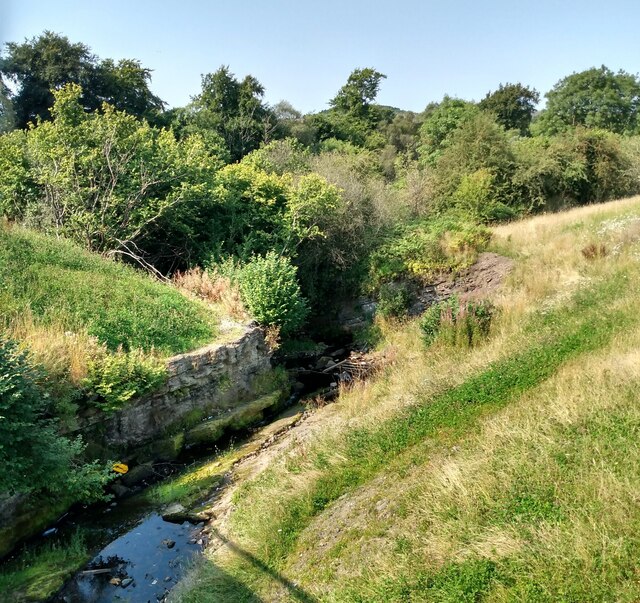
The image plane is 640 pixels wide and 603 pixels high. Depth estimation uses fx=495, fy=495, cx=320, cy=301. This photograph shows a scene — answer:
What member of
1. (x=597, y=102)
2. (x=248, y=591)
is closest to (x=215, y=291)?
(x=248, y=591)

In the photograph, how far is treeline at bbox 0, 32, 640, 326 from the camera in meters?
14.7

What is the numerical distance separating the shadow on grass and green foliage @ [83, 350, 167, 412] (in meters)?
3.31

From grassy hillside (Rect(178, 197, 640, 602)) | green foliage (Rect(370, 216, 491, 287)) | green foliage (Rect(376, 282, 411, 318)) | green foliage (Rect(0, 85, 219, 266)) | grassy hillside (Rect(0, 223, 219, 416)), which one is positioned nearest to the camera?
grassy hillside (Rect(178, 197, 640, 602))

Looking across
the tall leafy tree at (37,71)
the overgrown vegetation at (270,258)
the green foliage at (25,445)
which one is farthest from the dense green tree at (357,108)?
the green foliage at (25,445)

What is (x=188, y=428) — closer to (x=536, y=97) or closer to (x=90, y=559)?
(x=90, y=559)

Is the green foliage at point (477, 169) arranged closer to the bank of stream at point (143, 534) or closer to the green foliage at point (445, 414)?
the green foliage at point (445, 414)

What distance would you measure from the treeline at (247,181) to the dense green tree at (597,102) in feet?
48.0

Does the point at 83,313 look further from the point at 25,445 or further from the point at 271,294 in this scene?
the point at 271,294

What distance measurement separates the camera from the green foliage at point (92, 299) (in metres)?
9.58

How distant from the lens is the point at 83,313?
9.91m

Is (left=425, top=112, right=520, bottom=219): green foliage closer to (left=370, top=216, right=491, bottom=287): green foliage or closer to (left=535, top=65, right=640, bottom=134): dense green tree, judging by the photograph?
(left=370, top=216, right=491, bottom=287): green foliage

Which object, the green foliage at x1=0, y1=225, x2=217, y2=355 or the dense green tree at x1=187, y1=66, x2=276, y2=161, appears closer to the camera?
the green foliage at x1=0, y1=225, x2=217, y2=355

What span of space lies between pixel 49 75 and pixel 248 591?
92.1 feet

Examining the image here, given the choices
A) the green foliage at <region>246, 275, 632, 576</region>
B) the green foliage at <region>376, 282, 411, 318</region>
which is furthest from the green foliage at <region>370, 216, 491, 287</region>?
the green foliage at <region>246, 275, 632, 576</region>
